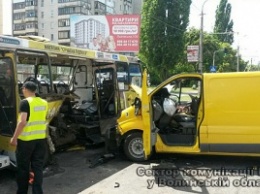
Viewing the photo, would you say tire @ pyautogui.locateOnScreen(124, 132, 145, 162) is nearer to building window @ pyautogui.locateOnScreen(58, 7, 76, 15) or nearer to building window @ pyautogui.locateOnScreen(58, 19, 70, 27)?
building window @ pyautogui.locateOnScreen(58, 7, 76, 15)

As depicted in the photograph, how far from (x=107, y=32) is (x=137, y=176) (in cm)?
2150

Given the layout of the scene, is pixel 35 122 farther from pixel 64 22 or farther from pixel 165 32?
pixel 64 22

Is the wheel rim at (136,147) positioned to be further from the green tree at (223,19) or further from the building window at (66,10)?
the building window at (66,10)

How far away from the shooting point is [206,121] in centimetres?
736

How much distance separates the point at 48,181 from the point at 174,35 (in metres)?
33.9

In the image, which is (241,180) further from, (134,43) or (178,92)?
(134,43)

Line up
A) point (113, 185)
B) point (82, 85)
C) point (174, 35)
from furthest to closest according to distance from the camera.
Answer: point (174, 35) → point (82, 85) → point (113, 185)

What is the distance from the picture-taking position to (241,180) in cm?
659

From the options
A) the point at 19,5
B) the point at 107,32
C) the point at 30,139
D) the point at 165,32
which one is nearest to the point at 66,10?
the point at 19,5

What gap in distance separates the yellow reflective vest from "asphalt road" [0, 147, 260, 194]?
1185 millimetres

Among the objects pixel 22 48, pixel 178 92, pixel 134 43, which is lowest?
pixel 178 92

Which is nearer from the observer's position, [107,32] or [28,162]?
[28,162]

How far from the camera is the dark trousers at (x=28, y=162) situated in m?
5.17

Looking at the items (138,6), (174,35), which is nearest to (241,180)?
(174,35)
